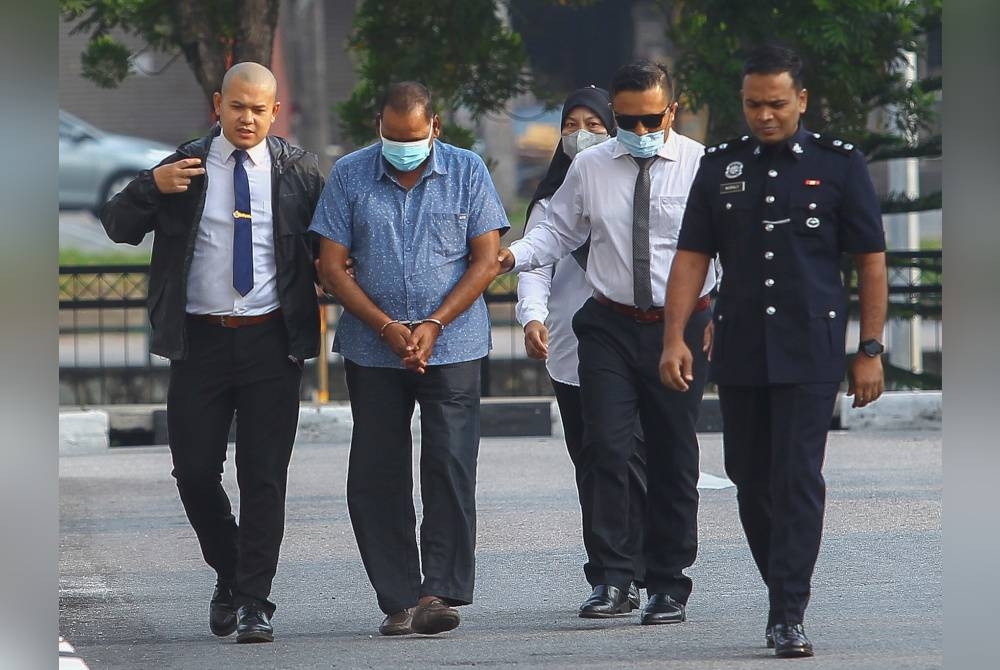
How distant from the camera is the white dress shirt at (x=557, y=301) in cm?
680

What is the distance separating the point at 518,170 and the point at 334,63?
4207 mm

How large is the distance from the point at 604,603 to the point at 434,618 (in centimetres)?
Result: 64

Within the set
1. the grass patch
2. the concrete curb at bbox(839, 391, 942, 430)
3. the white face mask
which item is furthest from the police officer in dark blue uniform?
the grass patch

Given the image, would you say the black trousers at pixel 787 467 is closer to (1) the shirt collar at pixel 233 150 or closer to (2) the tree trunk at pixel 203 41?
(1) the shirt collar at pixel 233 150

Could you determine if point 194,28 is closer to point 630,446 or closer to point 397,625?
point 630,446

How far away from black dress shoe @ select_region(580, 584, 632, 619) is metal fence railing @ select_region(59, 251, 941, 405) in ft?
24.1

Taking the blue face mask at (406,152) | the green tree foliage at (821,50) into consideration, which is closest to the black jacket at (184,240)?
the blue face mask at (406,152)

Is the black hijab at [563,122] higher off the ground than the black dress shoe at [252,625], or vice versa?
the black hijab at [563,122]

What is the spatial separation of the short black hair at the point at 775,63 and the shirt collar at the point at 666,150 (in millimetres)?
775

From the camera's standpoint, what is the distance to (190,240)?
20.0ft
